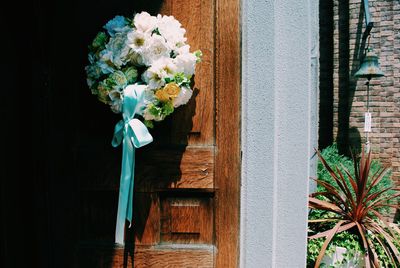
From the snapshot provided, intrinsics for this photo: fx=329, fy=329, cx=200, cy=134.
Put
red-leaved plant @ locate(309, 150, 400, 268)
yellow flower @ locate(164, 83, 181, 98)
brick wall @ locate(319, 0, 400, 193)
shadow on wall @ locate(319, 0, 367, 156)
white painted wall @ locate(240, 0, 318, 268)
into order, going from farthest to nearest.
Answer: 1. shadow on wall @ locate(319, 0, 367, 156)
2. brick wall @ locate(319, 0, 400, 193)
3. red-leaved plant @ locate(309, 150, 400, 268)
4. white painted wall @ locate(240, 0, 318, 268)
5. yellow flower @ locate(164, 83, 181, 98)

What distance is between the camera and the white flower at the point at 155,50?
1.61 metres

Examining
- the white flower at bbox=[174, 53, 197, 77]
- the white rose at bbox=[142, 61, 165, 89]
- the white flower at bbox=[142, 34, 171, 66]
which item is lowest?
the white rose at bbox=[142, 61, 165, 89]

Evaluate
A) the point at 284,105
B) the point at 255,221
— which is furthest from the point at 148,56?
the point at 255,221

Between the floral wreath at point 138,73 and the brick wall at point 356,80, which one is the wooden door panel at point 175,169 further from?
the brick wall at point 356,80

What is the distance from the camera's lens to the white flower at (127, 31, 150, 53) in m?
1.62

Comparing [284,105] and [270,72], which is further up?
[270,72]

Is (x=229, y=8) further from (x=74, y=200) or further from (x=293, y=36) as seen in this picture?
(x=74, y=200)

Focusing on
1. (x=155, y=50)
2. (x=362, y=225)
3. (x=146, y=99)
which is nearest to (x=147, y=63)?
→ (x=155, y=50)

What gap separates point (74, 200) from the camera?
1.88 meters

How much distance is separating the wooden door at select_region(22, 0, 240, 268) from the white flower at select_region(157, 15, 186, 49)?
14 centimetres

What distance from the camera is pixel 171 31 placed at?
1647mm

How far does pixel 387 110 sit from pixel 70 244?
5.20 meters

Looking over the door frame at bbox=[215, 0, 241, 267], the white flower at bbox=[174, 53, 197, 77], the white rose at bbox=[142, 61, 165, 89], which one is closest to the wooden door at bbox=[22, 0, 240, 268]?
the door frame at bbox=[215, 0, 241, 267]

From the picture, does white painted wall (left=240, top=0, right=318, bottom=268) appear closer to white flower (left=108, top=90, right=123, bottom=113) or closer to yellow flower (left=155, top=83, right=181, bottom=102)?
yellow flower (left=155, top=83, right=181, bottom=102)
